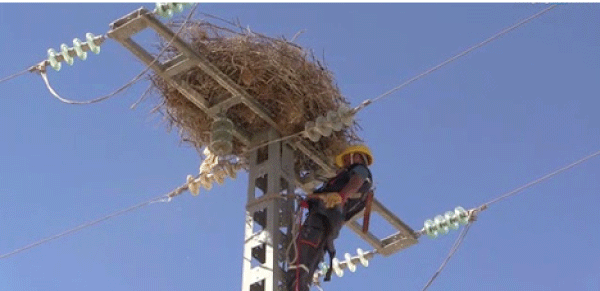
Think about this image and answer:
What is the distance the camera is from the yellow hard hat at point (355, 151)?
30.7 feet

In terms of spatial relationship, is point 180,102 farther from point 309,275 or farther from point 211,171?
point 309,275

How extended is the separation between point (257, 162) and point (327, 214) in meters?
0.83


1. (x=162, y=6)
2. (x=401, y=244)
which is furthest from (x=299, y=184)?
(x=162, y=6)

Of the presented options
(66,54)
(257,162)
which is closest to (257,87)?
(257,162)

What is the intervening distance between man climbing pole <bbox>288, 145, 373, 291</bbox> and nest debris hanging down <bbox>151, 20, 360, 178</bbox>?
1.81 feet

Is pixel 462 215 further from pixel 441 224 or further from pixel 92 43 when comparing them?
pixel 92 43

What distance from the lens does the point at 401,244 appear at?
984 cm

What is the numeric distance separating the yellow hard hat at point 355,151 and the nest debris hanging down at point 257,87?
90 millimetres

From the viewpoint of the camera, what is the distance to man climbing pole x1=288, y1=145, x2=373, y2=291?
26.6ft

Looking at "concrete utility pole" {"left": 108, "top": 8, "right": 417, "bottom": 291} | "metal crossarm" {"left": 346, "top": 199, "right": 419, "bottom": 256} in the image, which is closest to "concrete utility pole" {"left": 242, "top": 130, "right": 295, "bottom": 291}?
"concrete utility pole" {"left": 108, "top": 8, "right": 417, "bottom": 291}

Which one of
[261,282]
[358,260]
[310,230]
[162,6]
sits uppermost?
[162,6]

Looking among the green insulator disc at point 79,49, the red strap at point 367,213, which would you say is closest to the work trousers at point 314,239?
the red strap at point 367,213

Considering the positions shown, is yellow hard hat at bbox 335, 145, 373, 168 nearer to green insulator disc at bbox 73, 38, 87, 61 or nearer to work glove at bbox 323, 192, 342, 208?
work glove at bbox 323, 192, 342, 208

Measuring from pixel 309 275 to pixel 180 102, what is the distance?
206cm
